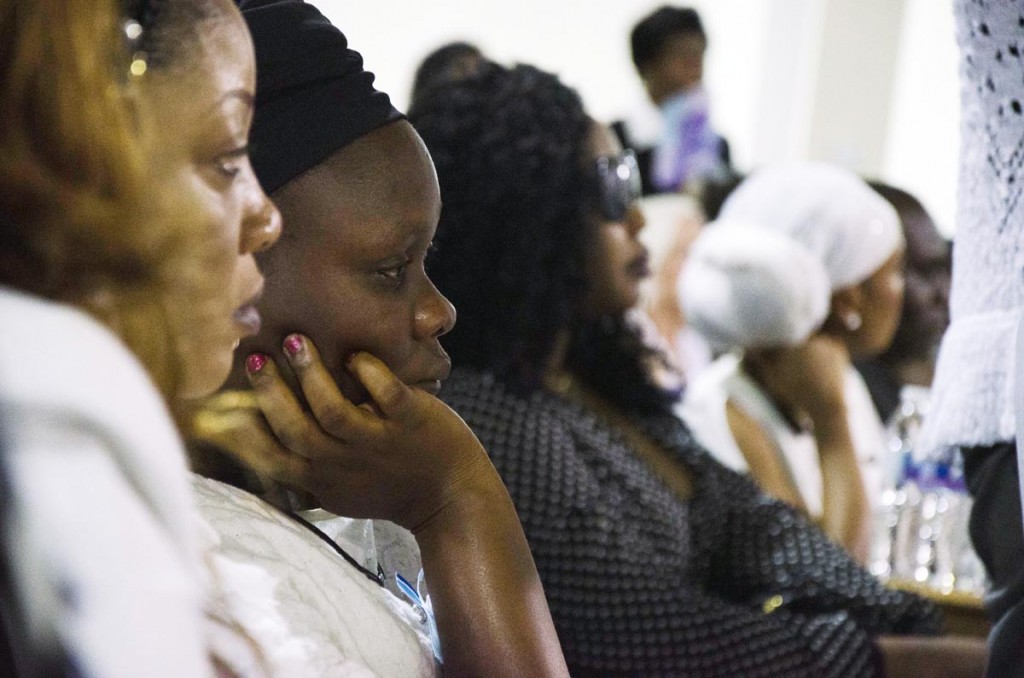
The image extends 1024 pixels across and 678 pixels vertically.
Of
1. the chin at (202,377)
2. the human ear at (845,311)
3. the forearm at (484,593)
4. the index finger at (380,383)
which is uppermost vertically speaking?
the chin at (202,377)

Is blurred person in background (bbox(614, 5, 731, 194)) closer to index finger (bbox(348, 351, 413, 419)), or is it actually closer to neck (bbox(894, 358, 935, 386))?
neck (bbox(894, 358, 935, 386))

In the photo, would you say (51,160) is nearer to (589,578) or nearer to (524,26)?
(589,578)

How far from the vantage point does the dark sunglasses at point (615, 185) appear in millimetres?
2004

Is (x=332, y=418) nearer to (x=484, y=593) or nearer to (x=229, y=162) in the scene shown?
(x=484, y=593)

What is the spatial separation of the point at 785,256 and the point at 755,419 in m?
0.38

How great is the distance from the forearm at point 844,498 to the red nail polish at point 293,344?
2.00m

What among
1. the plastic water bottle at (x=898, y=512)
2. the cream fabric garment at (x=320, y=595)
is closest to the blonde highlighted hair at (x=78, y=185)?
the cream fabric garment at (x=320, y=595)

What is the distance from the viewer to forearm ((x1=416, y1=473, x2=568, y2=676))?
102 centimetres


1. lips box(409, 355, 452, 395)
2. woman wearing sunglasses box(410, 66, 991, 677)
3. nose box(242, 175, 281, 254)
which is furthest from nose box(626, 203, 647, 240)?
nose box(242, 175, 281, 254)

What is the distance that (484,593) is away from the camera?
1.04 meters

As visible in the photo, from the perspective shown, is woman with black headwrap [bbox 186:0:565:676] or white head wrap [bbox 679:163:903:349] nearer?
woman with black headwrap [bbox 186:0:565:676]

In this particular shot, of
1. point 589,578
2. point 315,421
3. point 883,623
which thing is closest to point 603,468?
point 589,578

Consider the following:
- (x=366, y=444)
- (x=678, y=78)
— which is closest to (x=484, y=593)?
(x=366, y=444)

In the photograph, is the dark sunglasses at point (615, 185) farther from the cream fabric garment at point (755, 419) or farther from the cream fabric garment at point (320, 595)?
the cream fabric garment at point (320, 595)
